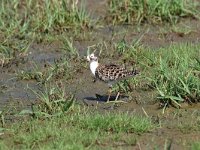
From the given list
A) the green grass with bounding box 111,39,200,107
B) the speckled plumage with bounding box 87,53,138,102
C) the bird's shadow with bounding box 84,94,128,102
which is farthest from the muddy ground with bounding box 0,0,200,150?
the speckled plumage with bounding box 87,53,138,102

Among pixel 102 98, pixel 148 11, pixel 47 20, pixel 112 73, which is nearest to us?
pixel 112 73

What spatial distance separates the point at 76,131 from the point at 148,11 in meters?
4.23

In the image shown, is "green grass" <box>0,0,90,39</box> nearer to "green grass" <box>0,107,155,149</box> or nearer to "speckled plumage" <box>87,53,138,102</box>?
"speckled plumage" <box>87,53,138,102</box>

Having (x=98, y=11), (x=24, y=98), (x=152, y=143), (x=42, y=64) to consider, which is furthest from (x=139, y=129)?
(x=98, y=11)

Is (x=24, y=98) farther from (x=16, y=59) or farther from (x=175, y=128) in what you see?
(x=175, y=128)

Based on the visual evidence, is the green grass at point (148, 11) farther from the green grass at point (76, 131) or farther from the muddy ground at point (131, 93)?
the green grass at point (76, 131)

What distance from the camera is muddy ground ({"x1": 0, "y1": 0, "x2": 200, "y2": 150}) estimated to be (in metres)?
6.42

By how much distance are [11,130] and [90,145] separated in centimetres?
80

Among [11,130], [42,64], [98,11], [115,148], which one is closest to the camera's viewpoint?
[115,148]

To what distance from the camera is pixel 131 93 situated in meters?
7.76

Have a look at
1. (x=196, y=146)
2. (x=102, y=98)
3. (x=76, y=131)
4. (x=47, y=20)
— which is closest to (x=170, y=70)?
(x=102, y=98)

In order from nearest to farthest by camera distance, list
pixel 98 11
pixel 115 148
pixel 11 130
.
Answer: pixel 115 148, pixel 11 130, pixel 98 11

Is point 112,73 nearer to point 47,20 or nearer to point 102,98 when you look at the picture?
point 102,98

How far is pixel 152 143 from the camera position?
6.19m
